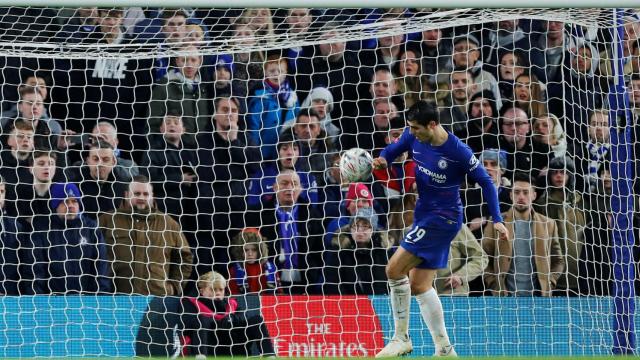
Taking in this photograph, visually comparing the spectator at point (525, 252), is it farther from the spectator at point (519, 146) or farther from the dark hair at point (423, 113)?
the dark hair at point (423, 113)

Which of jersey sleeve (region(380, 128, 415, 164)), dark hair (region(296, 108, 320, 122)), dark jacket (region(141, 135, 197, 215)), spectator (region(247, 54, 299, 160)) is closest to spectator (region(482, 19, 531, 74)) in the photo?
dark hair (region(296, 108, 320, 122))

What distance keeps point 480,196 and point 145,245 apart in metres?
2.80

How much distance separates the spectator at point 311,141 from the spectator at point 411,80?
769 mm

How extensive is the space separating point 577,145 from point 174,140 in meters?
3.31

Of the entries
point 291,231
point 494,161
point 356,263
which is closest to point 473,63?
point 494,161

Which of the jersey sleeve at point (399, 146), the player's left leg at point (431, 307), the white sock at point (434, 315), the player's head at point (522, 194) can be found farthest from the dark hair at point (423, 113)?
the player's head at point (522, 194)

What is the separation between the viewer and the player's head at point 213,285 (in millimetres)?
9562

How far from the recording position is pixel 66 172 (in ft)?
33.1

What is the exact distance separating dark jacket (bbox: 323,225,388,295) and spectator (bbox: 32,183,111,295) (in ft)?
5.96

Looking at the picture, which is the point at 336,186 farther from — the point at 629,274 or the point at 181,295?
the point at 629,274

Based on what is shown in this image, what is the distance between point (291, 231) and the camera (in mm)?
10102

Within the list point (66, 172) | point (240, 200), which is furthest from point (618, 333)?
point (66, 172)

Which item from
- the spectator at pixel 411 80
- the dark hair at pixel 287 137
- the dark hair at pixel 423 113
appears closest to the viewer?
the dark hair at pixel 423 113

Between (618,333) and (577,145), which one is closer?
(618,333)
